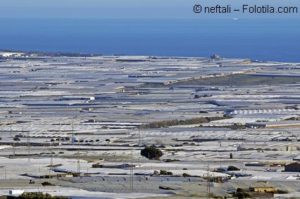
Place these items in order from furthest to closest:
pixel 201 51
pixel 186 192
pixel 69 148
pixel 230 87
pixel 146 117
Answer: pixel 201 51, pixel 230 87, pixel 146 117, pixel 69 148, pixel 186 192

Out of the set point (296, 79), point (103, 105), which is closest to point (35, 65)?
point (296, 79)

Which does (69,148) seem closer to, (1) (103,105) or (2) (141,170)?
(2) (141,170)

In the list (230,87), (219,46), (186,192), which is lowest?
(186,192)

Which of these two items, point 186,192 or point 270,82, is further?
point 270,82

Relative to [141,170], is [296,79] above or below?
above

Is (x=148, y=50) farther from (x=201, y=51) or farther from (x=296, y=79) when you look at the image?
(x=296, y=79)

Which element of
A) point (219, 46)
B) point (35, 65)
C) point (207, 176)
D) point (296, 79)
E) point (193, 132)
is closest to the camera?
point (207, 176)

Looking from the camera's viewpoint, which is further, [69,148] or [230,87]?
[230,87]

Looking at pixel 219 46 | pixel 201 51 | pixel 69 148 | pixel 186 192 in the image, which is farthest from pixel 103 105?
pixel 219 46

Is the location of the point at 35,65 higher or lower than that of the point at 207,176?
higher
